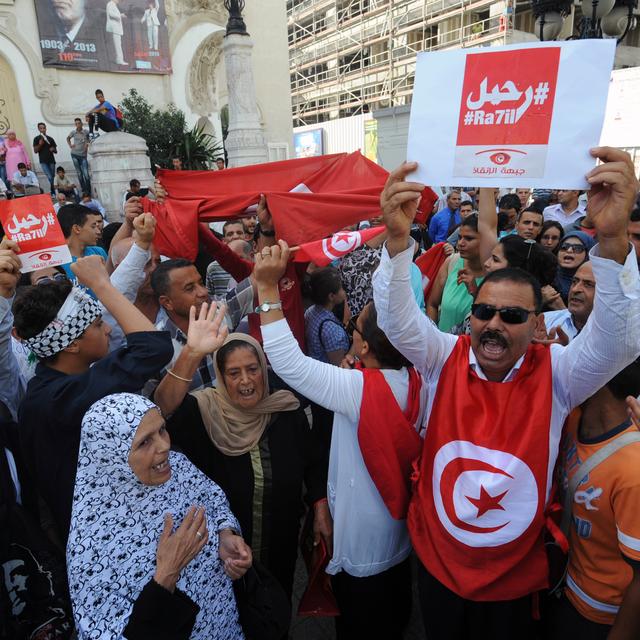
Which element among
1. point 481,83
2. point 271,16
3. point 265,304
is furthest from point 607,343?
point 271,16

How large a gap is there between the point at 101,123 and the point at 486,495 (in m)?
13.9

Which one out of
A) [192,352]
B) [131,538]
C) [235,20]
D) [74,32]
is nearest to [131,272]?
[192,352]

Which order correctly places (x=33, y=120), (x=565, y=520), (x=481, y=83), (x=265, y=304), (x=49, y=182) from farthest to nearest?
(x=33, y=120) < (x=49, y=182) < (x=265, y=304) < (x=565, y=520) < (x=481, y=83)

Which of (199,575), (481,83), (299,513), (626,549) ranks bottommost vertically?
(299,513)

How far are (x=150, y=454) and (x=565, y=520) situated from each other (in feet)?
4.37

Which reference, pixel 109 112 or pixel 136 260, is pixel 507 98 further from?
pixel 109 112

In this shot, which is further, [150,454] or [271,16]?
[271,16]

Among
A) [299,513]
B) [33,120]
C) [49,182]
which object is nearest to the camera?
[299,513]

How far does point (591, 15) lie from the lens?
189 inches

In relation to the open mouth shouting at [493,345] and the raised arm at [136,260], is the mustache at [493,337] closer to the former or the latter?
the open mouth shouting at [493,345]

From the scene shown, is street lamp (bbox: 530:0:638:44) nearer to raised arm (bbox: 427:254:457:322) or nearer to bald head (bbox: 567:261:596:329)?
raised arm (bbox: 427:254:457:322)

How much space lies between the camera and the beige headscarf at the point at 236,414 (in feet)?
6.57

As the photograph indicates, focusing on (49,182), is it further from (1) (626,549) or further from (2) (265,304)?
(1) (626,549)

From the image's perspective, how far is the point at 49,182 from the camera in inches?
540
